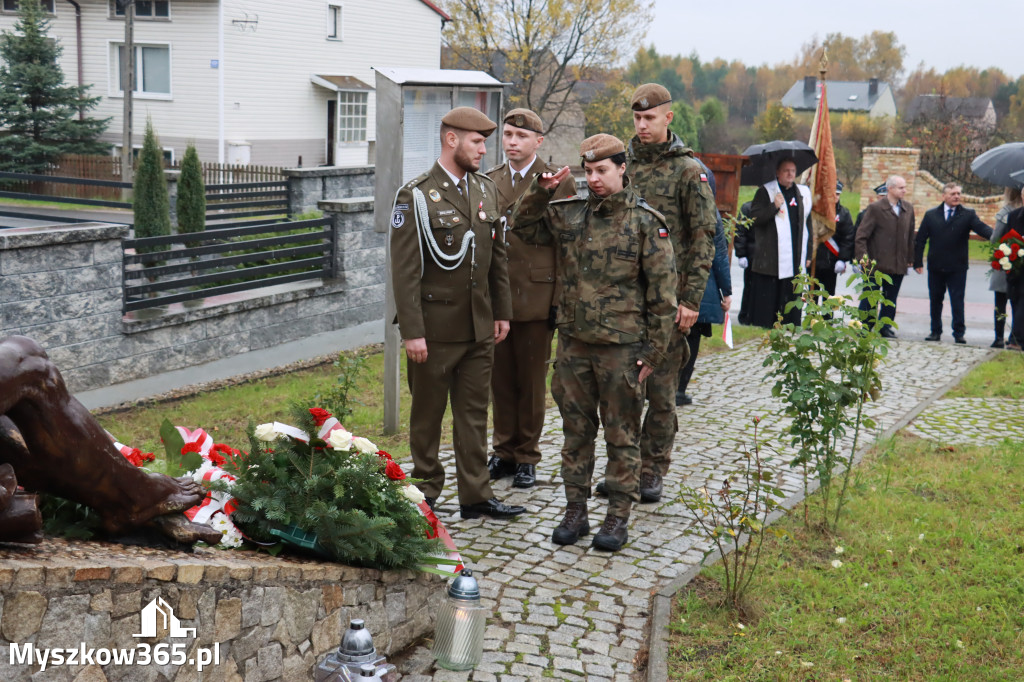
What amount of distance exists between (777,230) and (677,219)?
5.09 meters

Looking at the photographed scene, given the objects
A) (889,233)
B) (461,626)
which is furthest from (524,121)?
(889,233)

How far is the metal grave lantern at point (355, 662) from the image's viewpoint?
349 cm

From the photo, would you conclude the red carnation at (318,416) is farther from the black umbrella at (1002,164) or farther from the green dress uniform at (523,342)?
the black umbrella at (1002,164)

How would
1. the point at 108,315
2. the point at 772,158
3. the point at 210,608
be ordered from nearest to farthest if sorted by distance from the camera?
1. the point at 210,608
2. the point at 108,315
3. the point at 772,158

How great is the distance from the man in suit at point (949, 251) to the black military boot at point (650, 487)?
294 inches

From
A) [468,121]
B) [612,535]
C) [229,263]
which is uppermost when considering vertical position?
[468,121]

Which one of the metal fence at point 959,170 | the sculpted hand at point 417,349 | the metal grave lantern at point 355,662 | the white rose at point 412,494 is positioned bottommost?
the metal grave lantern at point 355,662

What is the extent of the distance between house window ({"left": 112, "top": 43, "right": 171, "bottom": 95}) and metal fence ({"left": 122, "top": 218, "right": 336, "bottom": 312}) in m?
20.0

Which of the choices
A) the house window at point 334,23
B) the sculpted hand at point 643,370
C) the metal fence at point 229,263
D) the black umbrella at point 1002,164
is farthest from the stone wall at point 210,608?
the house window at point 334,23

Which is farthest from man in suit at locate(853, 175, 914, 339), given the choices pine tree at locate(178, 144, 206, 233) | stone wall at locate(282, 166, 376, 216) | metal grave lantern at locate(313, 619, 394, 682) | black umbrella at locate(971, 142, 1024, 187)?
metal grave lantern at locate(313, 619, 394, 682)

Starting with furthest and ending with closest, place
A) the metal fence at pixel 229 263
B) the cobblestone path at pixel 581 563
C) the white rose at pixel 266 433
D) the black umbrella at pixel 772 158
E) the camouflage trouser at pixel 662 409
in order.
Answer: the black umbrella at pixel 772 158 → the metal fence at pixel 229 263 → the camouflage trouser at pixel 662 409 → the cobblestone path at pixel 581 563 → the white rose at pixel 266 433

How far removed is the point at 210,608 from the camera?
359 cm

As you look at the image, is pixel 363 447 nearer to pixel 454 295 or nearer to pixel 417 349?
pixel 417 349

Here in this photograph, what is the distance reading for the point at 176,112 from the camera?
30422 millimetres
